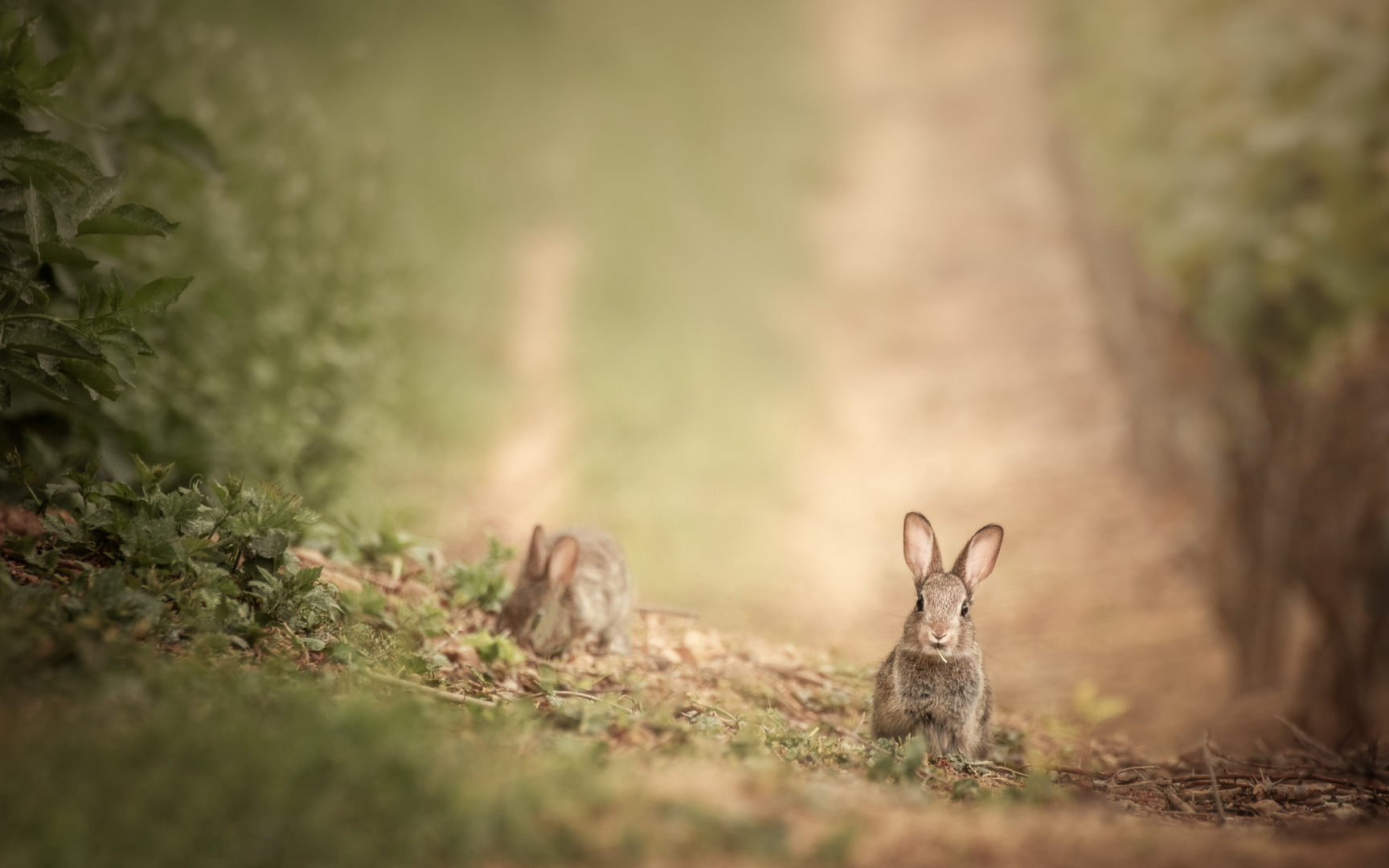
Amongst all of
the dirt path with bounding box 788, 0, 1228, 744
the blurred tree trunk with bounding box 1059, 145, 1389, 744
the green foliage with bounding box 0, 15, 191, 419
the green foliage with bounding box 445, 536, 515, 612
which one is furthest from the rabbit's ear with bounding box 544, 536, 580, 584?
the blurred tree trunk with bounding box 1059, 145, 1389, 744

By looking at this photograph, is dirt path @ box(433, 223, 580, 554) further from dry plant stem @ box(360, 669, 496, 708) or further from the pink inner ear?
the pink inner ear

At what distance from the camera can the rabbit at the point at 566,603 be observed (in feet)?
14.3

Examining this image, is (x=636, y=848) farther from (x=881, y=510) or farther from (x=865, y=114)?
(x=865, y=114)

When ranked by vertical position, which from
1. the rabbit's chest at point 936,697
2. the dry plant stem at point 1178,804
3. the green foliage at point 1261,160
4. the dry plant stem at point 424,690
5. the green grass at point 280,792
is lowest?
the green grass at point 280,792

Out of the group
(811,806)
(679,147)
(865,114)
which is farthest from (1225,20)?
(865,114)

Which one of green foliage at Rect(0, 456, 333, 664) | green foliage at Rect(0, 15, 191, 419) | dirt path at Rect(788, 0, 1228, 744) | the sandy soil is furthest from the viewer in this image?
dirt path at Rect(788, 0, 1228, 744)

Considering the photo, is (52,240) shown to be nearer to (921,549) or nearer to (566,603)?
(566,603)

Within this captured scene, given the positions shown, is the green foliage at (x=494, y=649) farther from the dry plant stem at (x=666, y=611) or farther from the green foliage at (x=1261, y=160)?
the green foliage at (x=1261, y=160)

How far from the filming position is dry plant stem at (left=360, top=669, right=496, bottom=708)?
10.4 ft

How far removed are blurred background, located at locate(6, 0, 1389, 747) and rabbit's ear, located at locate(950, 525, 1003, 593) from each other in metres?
1.99

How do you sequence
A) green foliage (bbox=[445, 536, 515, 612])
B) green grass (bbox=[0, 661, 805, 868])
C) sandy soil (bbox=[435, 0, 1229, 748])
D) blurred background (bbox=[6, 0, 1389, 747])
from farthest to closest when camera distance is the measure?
sandy soil (bbox=[435, 0, 1229, 748]) → blurred background (bbox=[6, 0, 1389, 747]) → green foliage (bbox=[445, 536, 515, 612]) → green grass (bbox=[0, 661, 805, 868])

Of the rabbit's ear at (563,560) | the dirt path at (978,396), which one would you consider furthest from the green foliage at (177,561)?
the dirt path at (978,396)

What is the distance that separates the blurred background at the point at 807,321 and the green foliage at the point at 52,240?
76cm

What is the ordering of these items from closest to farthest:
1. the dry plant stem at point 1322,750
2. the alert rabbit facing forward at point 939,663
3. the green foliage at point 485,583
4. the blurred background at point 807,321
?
the alert rabbit facing forward at point 939,663, the dry plant stem at point 1322,750, the green foliage at point 485,583, the blurred background at point 807,321
